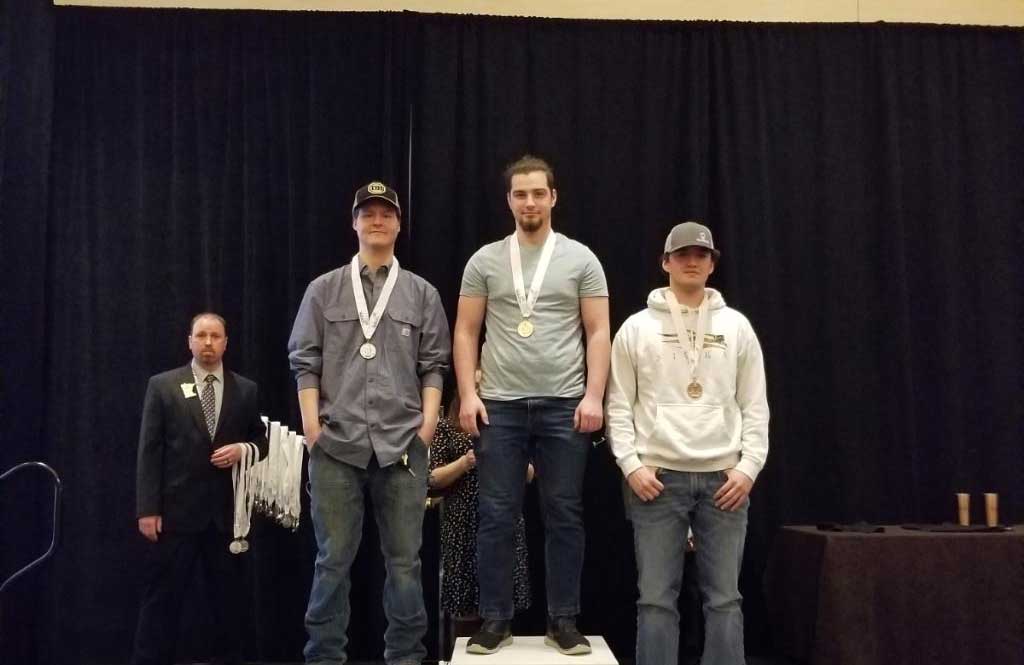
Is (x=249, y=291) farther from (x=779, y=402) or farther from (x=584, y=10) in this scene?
(x=779, y=402)

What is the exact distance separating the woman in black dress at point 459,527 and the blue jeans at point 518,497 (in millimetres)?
490

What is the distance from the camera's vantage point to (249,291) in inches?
166

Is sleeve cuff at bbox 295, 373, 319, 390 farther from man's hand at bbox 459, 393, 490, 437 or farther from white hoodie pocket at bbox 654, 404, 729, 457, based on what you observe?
white hoodie pocket at bbox 654, 404, 729, 457

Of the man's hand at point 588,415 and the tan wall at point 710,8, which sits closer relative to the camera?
the man's hand at point 588,415

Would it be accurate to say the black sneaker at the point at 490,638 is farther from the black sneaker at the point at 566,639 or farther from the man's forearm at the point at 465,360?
the man's forearm at the point at 465,360

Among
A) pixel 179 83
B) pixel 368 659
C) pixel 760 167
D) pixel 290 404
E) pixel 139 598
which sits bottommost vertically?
pixel 368 659

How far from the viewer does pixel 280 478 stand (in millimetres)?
3838

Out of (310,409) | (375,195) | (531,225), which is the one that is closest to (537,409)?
(531,225)

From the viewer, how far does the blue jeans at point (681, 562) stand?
2828mm

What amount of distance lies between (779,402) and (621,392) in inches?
62.7

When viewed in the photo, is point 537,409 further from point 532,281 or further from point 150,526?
point 150,526

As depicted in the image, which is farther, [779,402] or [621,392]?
[779,402]

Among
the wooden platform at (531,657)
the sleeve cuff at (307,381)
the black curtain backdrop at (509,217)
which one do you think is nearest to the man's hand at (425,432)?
the sleeve cuff at (307,381)

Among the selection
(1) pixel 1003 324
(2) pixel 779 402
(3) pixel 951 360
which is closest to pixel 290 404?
(2) pixel 779 402
